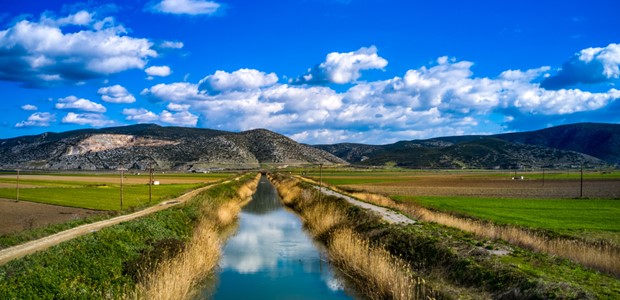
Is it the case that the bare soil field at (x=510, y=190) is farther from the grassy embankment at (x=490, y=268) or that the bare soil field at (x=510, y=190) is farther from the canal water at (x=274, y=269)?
the grassy embankment at (x=490, y=268)

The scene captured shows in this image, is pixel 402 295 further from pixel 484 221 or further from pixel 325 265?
pixel 484 221

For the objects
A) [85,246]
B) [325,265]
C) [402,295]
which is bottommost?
[325,265]

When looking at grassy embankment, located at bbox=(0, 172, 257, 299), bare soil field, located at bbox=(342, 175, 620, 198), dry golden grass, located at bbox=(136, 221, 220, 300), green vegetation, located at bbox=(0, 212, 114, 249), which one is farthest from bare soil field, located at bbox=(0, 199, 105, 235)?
bare soil field, located at bbox=(342, 175, 620, 198)

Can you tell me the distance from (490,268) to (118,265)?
1021 cm

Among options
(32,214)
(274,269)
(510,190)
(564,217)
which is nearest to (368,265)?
(274,269)

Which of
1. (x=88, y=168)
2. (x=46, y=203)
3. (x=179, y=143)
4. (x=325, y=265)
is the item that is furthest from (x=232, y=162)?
(x=325, y=265)

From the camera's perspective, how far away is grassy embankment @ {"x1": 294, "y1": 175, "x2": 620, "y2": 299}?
1020 cm

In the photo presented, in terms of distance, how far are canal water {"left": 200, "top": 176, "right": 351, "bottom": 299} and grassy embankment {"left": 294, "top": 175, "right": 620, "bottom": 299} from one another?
2829 millimetres

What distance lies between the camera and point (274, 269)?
19469 mm

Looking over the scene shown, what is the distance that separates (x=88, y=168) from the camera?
190375 millimetres

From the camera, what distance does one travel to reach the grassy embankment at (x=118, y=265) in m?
9.92

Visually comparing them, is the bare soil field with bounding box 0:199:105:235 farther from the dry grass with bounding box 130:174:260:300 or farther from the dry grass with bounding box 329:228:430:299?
the dry grass with bounding box 329:228:430:299

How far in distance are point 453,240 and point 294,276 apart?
19.6 ft

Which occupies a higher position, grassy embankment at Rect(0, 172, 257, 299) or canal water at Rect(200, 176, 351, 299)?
grassy embankment at Rect(0, 172, 257, 299)
